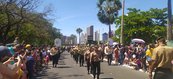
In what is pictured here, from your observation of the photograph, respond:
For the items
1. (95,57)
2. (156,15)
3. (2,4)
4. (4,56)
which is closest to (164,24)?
(156,15)

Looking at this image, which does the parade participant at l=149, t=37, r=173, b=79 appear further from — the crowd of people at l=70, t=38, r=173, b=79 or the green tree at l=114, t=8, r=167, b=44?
the green tree at l=114, t=8, r=167, b=44

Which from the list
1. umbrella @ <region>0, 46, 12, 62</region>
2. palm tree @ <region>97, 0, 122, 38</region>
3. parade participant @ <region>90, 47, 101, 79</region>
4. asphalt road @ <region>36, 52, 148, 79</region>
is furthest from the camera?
palm tree @ <region>97, 0, 122, 38</region>

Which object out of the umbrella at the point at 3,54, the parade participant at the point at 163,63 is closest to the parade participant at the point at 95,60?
the parade participant at the point at 163,63

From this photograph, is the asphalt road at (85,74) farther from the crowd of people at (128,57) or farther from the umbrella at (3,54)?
the umbrella at (3,54)

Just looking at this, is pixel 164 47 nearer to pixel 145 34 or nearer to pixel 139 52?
pixel 139 52

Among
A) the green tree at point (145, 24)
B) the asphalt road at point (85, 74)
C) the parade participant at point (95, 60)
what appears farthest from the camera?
the green tree at point (145, 24)

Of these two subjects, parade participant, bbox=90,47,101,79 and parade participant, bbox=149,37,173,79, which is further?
parade participant, bbox=90,47,101,79

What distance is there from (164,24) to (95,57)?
3741 cm

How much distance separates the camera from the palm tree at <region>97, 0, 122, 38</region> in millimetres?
75494

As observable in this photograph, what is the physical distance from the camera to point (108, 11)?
76.3 m

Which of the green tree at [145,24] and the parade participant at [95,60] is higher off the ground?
the green tree at [145,24]

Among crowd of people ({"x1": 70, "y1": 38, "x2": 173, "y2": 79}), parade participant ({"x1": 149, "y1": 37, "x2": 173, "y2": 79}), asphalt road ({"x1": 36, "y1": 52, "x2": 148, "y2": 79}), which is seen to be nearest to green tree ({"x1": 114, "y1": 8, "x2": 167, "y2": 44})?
crowd of people ({"x1": 70, "y1": 38, "x2": 173, "y2": 79})

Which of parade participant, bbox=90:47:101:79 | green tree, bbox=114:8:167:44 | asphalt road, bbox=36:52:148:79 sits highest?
green tree, bbox=114:8:167:44

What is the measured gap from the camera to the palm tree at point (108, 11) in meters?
75.5
